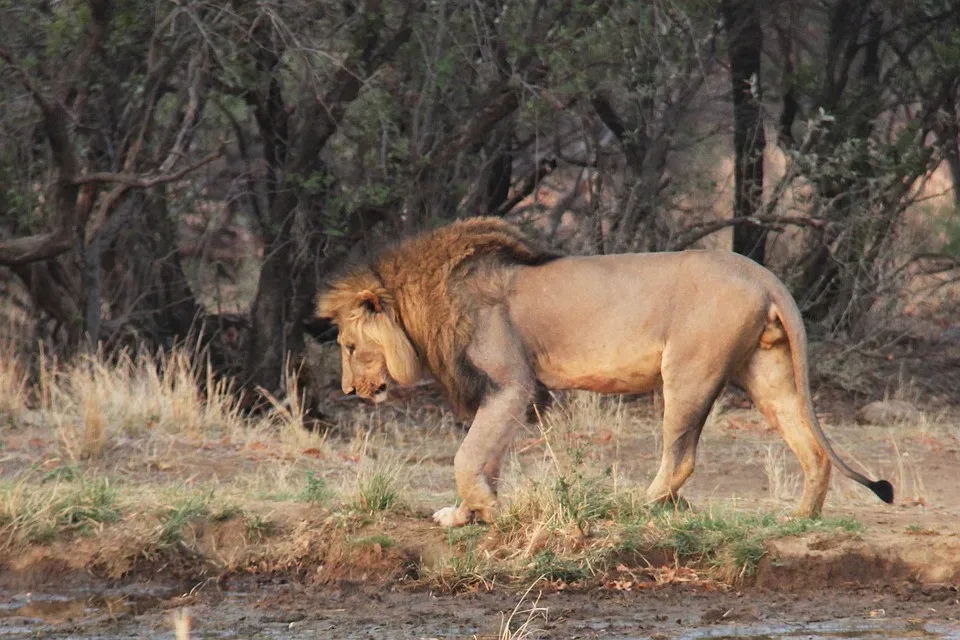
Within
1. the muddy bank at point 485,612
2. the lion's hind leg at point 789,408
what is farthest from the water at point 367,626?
the lion's hind leg at point 789,408

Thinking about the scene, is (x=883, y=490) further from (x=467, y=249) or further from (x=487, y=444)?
(x=467, y=249)

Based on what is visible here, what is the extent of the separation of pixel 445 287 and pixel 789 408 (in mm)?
1589

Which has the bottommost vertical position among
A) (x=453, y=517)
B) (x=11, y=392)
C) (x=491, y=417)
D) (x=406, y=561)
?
(x=11, y=392)

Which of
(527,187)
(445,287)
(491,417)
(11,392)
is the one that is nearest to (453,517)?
(491,417)

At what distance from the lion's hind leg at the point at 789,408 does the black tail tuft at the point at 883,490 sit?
0.93ft

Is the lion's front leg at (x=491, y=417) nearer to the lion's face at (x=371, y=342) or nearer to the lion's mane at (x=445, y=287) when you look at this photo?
the lion's mane at (x=445, y=287)

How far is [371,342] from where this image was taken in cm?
630

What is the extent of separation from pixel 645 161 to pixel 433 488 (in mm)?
4621

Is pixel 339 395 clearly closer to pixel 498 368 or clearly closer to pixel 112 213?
pixel 112 213

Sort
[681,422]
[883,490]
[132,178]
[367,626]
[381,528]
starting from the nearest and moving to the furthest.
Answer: [367,626], [883,490], [681,422], [381,528], [132,178]

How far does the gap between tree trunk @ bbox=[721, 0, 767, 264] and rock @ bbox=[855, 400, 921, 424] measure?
179 centimetres

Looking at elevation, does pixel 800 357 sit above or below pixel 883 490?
above

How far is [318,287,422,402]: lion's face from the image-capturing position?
6.25 meters

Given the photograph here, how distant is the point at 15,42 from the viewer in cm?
1034
